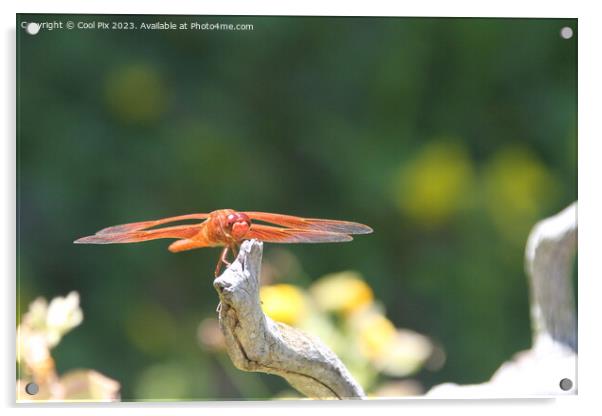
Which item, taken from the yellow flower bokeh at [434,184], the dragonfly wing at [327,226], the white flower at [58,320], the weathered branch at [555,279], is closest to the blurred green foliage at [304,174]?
the yellow flower bokeh at [434,184]

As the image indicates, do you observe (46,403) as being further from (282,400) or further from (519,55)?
(519,55)

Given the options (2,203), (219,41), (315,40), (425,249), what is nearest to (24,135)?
(2,203)

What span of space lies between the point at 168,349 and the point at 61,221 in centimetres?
41

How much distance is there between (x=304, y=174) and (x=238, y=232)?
97cm

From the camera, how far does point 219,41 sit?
213cm

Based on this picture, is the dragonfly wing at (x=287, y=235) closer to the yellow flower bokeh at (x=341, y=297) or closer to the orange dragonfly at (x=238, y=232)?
the orange dragonfly at (x=238, y=232)

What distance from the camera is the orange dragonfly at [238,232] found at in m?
1.46

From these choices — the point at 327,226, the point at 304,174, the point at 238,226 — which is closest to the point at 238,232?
the point at 238,226

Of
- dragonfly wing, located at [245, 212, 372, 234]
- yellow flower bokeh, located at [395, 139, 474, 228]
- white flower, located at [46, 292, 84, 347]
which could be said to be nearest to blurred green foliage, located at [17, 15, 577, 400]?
yellow flower bokeh, located at [395, 139, 474, 228]

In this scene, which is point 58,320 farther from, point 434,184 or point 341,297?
point 434,184

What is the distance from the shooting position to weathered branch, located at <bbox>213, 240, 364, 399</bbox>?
4.12ft

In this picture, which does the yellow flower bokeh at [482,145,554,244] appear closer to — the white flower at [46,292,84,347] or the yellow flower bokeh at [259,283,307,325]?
the yellow flower bokeh at [259,283,307,325]

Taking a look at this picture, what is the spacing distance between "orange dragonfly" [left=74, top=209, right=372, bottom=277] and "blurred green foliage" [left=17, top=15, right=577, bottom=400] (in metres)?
0.65

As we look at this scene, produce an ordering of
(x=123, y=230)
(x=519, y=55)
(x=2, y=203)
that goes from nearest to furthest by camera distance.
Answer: (x=123, y=230), (x=2, y=203), (x=519, y=55)
